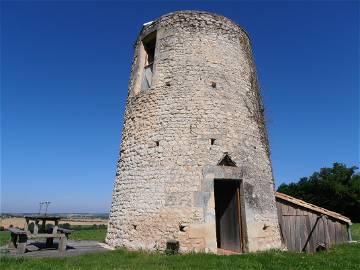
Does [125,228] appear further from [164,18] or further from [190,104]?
[164,18]

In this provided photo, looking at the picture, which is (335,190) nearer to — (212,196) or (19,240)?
(212,196)

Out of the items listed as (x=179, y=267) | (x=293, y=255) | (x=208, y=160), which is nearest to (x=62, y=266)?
(x=179, y=267)

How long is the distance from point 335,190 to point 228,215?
27.5 meters

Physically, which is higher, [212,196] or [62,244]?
[212,196]

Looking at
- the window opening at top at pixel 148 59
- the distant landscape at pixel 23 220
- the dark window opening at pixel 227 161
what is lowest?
the distant landscape at pixel 23 220

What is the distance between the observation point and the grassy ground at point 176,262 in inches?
278

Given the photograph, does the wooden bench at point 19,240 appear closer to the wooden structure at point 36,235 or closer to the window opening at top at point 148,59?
the wooden structure at point 36,235

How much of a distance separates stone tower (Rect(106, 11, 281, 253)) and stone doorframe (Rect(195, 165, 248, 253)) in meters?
0.03

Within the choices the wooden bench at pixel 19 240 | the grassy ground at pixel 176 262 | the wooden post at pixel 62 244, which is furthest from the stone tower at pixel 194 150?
the wooden bench at pixel 19 240

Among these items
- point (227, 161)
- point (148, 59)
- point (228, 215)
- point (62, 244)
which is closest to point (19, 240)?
point (62, 244)

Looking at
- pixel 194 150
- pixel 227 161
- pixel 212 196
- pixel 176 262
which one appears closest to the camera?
pixel 176 262

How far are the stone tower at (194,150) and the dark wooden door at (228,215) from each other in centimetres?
3

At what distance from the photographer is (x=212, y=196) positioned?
9.48 meters

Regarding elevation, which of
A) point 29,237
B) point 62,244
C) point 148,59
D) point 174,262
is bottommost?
point 174,262
